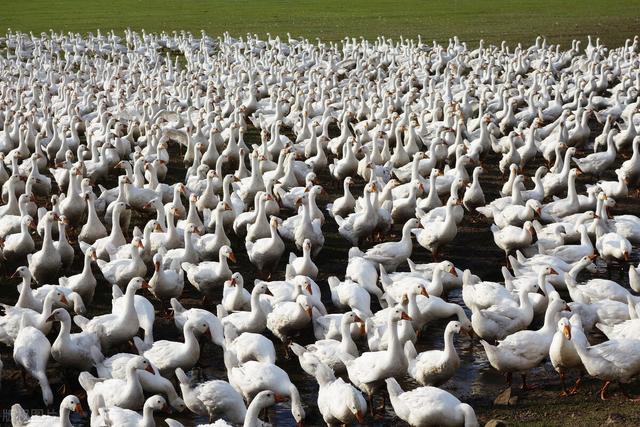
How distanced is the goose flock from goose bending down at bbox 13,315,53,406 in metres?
0.03

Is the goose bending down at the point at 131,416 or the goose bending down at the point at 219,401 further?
the goose bending down at the point at 219,401

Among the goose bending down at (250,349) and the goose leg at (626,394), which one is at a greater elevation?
the goose bending down at (250,349)

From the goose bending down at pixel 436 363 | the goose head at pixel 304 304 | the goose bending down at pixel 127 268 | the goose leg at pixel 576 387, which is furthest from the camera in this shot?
the goose bending down at pixel 127 268

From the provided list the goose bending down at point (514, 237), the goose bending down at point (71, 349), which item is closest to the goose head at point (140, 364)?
the goose bending down at point (71, 349)

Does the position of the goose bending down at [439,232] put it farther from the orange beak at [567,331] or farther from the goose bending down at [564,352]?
the orange beak at [567,331]

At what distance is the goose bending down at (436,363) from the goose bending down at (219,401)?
2.21 meters

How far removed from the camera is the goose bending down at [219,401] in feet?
34.8

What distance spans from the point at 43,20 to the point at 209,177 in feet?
144

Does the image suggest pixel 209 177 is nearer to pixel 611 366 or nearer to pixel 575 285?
pixel 575 285

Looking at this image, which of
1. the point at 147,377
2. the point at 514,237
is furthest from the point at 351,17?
the point at 147,377

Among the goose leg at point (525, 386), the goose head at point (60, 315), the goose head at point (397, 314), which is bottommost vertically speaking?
the goose leg at point (525, 386)

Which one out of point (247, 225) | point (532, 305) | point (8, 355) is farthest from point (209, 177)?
point (532, 305)

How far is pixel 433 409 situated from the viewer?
33.1 feet

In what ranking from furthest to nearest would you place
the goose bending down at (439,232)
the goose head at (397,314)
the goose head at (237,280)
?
the goose bending down at (439,232), the goose head at (237,280), the goose head at (397,314)
